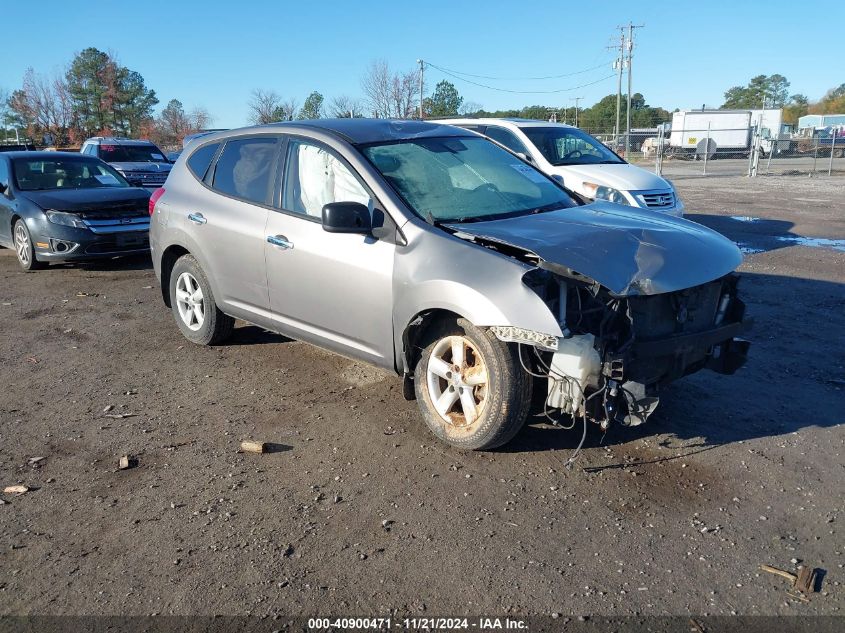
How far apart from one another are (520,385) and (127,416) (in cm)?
275

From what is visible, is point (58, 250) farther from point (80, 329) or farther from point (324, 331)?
point (324, 331)

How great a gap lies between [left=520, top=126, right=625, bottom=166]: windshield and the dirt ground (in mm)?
5583

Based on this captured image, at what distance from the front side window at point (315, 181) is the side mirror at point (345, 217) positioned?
260 mm

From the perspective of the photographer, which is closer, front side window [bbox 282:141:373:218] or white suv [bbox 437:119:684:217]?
front side window [bbox 282:141:373:218]

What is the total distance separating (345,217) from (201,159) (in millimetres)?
2370

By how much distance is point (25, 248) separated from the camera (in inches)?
396

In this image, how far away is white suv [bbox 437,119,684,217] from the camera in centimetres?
1009

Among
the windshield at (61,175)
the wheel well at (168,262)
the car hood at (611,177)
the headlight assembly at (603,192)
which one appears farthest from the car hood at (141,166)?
the wheel well at (168,262)

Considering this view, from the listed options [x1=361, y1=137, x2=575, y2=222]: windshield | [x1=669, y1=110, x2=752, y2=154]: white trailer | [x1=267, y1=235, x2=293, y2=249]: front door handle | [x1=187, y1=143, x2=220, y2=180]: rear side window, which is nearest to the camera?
[x1=361, y1=137, x2=575, y2=222]: windshield

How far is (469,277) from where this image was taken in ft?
13.2

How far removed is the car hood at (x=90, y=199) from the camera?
32.1ft

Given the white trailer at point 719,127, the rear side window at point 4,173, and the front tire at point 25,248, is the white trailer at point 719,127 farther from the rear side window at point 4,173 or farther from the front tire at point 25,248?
the front tire at point 25,248

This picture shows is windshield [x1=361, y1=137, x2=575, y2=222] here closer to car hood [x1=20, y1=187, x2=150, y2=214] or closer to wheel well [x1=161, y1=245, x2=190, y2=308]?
wheel well [x1=161, y1=245, x2=190, y2=308]

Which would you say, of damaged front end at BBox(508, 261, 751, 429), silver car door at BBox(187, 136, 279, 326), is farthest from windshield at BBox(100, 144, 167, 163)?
damaged front end at BBox(508, 261, 751, 429)
